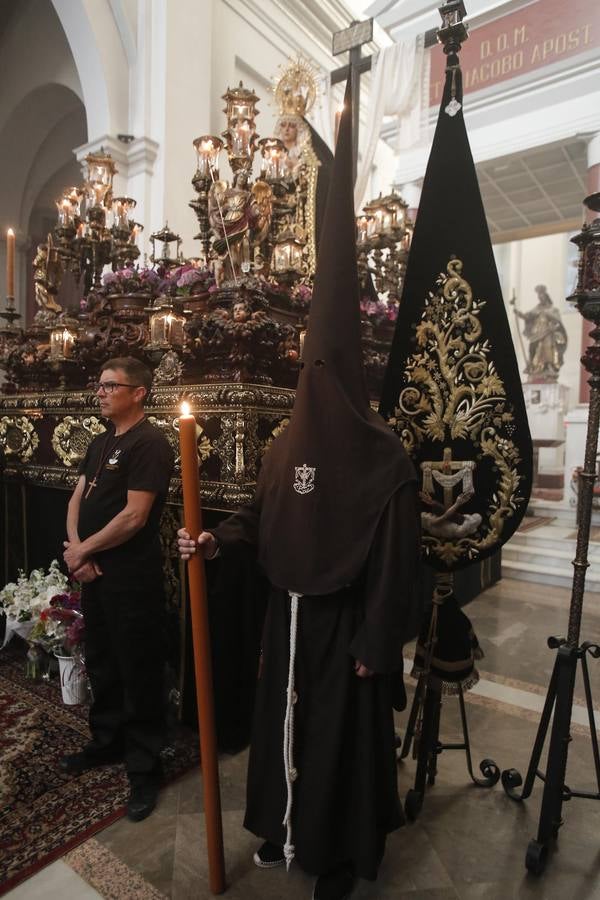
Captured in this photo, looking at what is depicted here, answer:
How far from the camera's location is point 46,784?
7.88ft

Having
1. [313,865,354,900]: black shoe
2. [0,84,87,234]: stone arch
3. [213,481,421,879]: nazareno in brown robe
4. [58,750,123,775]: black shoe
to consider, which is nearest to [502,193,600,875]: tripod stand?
[213,481,421,879]: nazareno in brown robe

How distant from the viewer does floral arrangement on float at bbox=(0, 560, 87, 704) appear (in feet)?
10.2

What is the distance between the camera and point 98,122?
6539mm

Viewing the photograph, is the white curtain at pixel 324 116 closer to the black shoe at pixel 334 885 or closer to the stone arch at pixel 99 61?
the stone arch at pixel 99 61

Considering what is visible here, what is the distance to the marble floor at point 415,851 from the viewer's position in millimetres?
1873

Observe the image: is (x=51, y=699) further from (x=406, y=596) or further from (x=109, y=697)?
(x=406, y=596)

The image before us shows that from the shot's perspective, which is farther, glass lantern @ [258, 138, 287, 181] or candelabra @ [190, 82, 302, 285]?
glass lantern @ [258, 138, 287, 181]

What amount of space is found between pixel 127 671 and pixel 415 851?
131 centimetres

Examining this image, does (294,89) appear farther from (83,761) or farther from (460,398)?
(83,761)

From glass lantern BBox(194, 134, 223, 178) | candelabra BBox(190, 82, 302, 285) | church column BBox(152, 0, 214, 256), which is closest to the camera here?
candelabra BBox(190, 82, 302, 285)

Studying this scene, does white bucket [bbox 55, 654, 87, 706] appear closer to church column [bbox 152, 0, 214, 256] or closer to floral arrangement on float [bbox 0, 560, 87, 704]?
floral arrangement on float [bbox 0, 560, 87, 704]

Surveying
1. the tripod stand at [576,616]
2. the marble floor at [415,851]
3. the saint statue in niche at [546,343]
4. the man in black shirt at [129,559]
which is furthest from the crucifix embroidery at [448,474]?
the saint statue in niche at [546,343]

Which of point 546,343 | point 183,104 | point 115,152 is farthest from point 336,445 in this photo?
point 546,343

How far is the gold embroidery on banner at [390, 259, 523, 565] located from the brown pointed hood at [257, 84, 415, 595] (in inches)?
18.3
